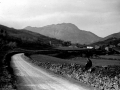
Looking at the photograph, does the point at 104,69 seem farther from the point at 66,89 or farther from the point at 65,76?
the point at 65,76

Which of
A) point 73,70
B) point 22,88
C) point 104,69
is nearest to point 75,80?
point 73,70

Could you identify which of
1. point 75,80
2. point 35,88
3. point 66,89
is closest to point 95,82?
point 66,89

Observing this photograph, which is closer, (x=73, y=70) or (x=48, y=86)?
(x=48, y=86)

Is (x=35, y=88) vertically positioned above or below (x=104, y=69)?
below

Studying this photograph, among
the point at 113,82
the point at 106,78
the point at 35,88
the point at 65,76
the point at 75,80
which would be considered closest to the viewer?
the point at 113,82

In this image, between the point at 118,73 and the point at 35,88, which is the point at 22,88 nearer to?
the point at 35,88

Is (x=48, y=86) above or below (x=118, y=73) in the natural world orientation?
below

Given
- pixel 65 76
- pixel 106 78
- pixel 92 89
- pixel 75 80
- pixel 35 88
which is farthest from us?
pixel 65 76

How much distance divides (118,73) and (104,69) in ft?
9.23

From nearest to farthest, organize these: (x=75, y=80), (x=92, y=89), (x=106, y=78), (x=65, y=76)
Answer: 1. (x=106, y=78)
2. (x=92, y=89)
3. (x=75, y=80)
4. (x=65, y=76)

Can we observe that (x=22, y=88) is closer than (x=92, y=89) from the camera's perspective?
No

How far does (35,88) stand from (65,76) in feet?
25.4

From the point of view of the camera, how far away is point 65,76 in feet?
88.2

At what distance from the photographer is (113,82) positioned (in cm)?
1628
